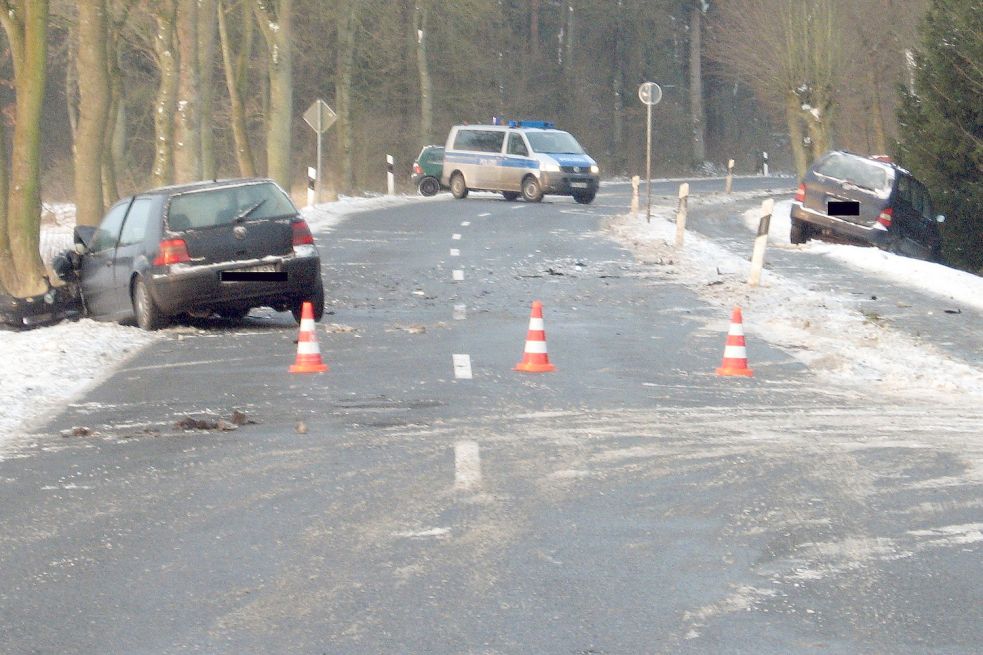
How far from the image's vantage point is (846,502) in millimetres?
7621

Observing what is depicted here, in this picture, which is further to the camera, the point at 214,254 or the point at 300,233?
the point at 300,233

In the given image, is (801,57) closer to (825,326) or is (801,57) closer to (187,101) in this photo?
(187,101)

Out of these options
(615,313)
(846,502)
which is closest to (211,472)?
(846,502)

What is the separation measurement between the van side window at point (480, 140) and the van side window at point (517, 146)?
316 mm

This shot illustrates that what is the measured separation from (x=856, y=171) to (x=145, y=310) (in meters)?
15.4

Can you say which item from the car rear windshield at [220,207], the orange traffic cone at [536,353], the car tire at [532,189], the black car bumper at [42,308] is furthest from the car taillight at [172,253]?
the car tire at [532,189]

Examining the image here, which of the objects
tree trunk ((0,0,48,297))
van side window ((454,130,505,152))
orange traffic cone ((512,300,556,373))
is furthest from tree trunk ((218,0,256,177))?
orange traffic cone ((512,300,556,373))

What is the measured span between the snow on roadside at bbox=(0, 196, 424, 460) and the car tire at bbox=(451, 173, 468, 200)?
28.8 m

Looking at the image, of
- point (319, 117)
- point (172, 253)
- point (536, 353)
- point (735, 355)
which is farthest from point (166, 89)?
point (735, 355)

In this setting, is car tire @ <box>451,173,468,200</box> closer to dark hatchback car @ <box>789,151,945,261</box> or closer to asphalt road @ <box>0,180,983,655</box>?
dark hatchback car @ <box>789,151,945,261</box>

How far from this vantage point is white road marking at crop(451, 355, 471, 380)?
40.1 feet

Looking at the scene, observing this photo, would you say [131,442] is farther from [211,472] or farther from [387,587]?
[387,587]

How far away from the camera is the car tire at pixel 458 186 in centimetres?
4538

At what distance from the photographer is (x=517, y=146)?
142ft
